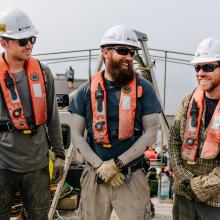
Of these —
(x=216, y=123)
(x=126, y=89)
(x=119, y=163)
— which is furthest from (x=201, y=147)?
(x=126, y=89)

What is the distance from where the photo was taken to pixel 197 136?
277 cm

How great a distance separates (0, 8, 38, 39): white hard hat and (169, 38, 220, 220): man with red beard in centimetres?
134

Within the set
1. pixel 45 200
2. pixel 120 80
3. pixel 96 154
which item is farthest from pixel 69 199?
pixel 120 80

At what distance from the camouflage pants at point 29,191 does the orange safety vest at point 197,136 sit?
1.18 metres

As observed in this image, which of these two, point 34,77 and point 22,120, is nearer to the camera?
point 22,120

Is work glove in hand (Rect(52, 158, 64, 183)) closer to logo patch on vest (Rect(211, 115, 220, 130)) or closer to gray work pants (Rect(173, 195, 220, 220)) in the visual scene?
gray work pants (Rect(173, 195, 220, 220))

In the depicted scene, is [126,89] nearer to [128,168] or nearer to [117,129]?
[117,129]

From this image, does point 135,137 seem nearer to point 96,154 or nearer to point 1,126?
point 96,154

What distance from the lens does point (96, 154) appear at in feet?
9.59

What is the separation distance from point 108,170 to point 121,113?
1.45ft

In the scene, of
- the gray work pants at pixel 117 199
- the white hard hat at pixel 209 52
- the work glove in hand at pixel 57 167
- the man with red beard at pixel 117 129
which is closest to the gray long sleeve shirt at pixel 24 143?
the work glove in hand at pixel 57 167

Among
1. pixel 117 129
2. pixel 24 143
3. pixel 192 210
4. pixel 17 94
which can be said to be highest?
pixel 17 94

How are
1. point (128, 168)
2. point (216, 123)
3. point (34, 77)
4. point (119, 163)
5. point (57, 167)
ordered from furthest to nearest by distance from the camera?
point (57, 167) < point (34, 77) < point (128, 168) < point (119, 163) < point (216, 123)

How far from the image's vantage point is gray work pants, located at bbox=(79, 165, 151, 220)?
9.38 feet
